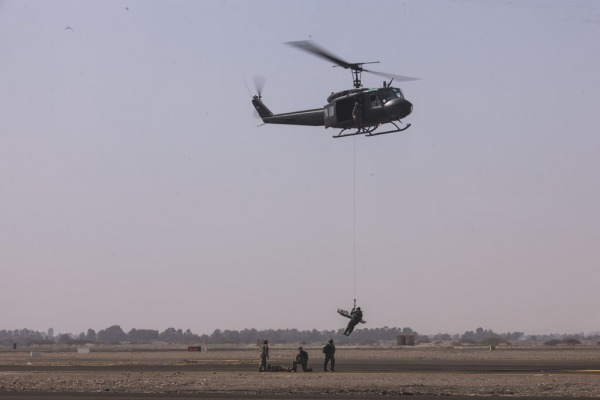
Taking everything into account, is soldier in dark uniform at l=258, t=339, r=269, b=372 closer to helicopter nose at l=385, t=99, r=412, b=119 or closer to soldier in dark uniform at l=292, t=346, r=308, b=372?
soldier in dark uniform at l=292, t=346, r=308, b=372

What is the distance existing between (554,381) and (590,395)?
276 inches

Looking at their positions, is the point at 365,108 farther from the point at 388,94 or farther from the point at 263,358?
the point at 263,358

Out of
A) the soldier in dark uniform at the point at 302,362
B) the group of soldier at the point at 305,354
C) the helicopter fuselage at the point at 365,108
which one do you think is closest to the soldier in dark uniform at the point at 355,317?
the group of soldier at the point at 305,354

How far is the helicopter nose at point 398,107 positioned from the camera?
50.8 meters

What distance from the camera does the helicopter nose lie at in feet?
167

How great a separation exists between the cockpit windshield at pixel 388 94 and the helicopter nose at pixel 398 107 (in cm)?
37

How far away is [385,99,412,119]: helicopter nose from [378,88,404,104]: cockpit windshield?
0.37 m

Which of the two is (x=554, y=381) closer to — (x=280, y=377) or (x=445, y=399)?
(x=445, y=399)

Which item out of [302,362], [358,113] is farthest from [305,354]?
[358,113]

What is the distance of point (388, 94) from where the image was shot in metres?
51.6

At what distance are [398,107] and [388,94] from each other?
4.01ft

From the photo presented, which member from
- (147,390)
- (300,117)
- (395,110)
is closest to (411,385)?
(147,390)

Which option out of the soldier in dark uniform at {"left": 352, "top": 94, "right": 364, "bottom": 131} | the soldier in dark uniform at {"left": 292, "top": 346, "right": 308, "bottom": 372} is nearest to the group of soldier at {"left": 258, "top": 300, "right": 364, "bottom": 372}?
the soldier in dark uniform at {"left": 292, "top": 346, "right": 308, "bottom": 372}

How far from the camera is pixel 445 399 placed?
113 ft
